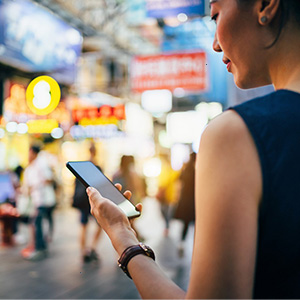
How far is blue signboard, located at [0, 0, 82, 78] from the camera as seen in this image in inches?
307

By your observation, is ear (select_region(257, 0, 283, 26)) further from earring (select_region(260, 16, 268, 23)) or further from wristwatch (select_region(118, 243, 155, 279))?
wristwatch (select_region(118, 243, 155, 279))

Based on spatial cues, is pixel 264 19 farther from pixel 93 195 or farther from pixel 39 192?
pixel 39 192

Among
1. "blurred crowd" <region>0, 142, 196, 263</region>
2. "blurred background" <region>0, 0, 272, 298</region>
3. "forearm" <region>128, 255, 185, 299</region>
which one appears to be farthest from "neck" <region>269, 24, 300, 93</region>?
"blurred crowd" <region>0, 142, 196, 263</region>

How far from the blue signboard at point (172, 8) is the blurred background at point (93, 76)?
2cm

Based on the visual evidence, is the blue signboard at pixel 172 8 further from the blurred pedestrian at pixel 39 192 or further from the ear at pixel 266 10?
the ear at pixel 266 10

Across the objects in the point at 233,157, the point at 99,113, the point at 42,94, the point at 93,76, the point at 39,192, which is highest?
the point at 93,76

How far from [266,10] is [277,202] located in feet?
1.47

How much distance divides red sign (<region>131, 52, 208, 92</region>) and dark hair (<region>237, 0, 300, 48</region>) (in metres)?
8.57

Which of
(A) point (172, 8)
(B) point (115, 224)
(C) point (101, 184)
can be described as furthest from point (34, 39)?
(B) point (115, 224)

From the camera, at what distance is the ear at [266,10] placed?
0.93 metres

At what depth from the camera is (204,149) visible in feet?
2.79

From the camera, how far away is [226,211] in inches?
31.3

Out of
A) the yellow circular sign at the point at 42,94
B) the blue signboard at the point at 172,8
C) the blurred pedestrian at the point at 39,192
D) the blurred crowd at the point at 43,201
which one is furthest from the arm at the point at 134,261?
the yellow circular sign at the point at 42,94

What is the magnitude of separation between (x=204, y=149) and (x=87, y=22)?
13.3 meters
